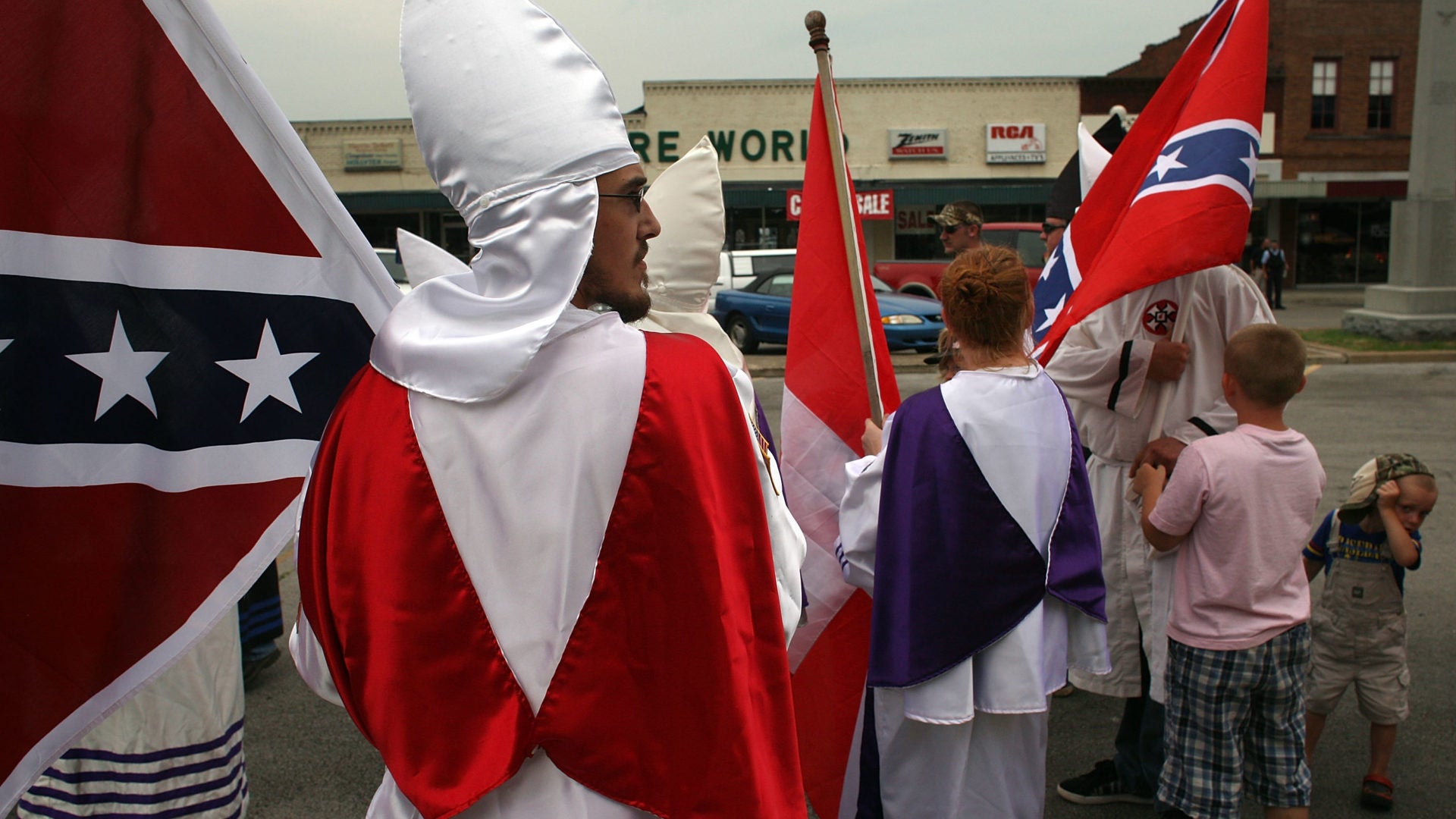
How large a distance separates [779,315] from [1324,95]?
77.4 ft

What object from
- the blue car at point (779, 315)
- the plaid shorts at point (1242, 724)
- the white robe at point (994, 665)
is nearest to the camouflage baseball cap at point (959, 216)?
the white robe at point (994, 665)

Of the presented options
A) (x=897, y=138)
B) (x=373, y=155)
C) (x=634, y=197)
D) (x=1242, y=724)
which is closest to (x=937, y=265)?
(x=897, y=138)

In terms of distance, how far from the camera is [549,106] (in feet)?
5.04

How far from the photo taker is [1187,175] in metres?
3.27

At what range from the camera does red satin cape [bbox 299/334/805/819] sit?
4.89ft

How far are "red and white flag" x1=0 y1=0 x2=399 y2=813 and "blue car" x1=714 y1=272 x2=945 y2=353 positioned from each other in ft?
44.3

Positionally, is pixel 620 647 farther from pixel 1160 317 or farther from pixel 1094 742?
pixel 1094 742

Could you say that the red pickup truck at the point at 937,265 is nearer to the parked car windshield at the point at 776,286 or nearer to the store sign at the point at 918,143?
the parked car windshield at the point at 776,286

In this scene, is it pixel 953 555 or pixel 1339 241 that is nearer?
pixel 953 555

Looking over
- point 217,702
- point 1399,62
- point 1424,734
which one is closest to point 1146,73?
point 1399,62

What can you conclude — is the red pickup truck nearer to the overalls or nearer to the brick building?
the overalls

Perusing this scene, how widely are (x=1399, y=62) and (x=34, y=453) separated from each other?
37007 millimetres

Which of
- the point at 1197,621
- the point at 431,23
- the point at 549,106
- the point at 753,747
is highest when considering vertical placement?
the point at 431,23

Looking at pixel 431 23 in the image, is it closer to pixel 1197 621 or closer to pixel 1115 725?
pixel 1197 621
